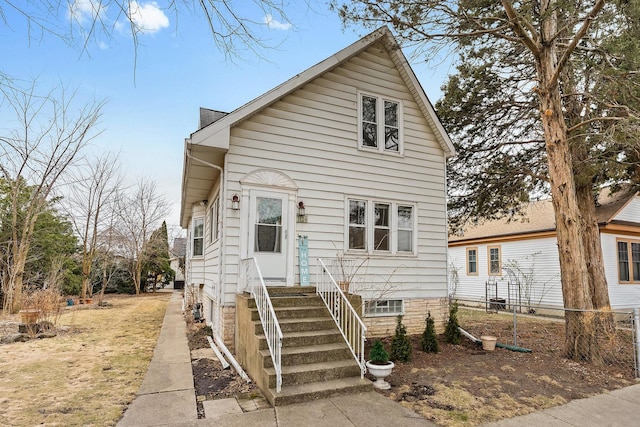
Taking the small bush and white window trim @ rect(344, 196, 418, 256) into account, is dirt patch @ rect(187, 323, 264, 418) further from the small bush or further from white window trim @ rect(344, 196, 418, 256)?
white window trim @ rect(344, 196, 418, 256)

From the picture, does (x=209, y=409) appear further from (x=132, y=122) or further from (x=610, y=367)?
(x=610, y=367)

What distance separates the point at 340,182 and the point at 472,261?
42.0ft

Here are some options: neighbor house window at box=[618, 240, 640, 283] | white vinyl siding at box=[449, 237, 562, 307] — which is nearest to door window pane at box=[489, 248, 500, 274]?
white vinyl siding at box=[449, 237, 562, 307]

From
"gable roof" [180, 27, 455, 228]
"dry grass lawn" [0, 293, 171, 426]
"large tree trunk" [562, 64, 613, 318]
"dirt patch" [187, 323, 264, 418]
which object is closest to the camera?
"dry grass lawn" [0, 293, 171, 426]

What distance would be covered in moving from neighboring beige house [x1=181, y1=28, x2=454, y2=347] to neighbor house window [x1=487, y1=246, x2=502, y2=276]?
8.92 meters

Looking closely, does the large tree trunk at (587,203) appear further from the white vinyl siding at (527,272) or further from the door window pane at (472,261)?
the door window pane at (472,261)

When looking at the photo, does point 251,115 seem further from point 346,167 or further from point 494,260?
point 494,260

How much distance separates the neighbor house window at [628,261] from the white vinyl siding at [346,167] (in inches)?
389

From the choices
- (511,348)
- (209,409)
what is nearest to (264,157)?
(209,409)

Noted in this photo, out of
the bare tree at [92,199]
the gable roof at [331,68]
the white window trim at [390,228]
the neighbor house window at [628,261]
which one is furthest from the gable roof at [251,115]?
the neighbor house window at [628,261]

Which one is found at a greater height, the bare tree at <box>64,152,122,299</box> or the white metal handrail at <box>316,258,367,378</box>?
the bare tree at <box>64,152,122,299</box>

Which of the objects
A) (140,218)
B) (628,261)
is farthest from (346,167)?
(140,218)

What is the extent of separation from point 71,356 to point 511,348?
8.72 meters

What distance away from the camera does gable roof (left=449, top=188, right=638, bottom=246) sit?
13499mm
